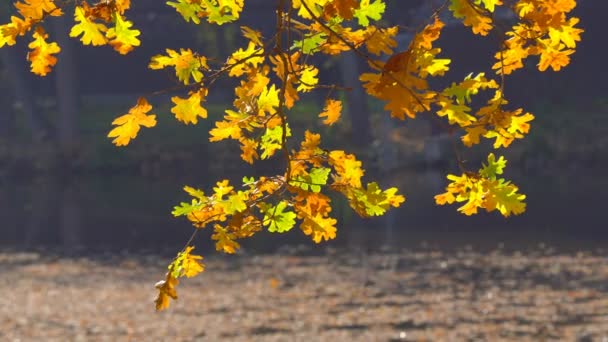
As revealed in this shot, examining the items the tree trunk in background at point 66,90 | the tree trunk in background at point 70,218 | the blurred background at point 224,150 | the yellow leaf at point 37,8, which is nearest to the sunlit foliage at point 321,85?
the yellow leaf at point 37,8

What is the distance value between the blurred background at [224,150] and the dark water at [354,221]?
49 millimetres

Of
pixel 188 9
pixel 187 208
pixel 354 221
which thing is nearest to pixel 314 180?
pixel 187 208

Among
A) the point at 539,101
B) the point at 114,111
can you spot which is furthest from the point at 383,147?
the point at 114,111

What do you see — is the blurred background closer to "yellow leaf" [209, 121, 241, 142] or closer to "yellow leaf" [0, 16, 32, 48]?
"yellow leaf" [209, 121, 241, 142]

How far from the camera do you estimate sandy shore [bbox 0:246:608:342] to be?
14805 millimetres

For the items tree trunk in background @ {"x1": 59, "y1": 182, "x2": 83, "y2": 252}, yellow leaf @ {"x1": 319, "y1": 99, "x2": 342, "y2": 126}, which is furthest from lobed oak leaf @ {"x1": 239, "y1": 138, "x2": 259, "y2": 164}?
tree trunk in background @ {"x1": 59, "y1": 182, "x2": 83, "y2": 252}

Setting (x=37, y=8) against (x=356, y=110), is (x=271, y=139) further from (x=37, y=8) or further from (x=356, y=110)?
(x=356, y=110)

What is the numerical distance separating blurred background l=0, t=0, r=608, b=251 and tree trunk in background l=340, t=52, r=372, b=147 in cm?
5

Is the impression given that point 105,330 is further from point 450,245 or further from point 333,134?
point 333,134

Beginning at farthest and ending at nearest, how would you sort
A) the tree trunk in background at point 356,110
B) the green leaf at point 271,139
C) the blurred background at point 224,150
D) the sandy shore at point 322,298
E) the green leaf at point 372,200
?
the tree trunk in background at point 356,110 → the blurred background at point 224,150 → the sandy shore at point 322,298 → the green leaf at point 271,139 → the green leaf at point 372,200

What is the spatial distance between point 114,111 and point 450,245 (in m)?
22.6

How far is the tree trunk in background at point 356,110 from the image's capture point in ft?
123

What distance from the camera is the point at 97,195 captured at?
32.4 meters

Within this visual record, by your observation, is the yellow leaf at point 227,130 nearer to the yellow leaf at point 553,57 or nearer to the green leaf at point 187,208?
the green leaf at point 187,208
